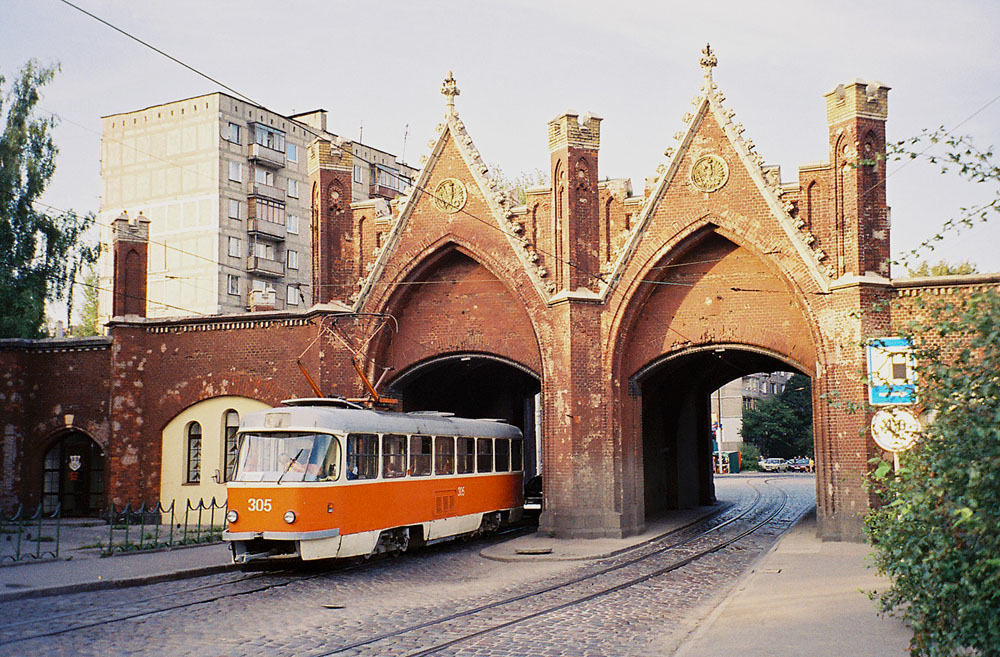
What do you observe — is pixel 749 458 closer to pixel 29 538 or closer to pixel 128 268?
pixel 128 268

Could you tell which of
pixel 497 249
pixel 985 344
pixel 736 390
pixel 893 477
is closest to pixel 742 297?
pixel 497 249

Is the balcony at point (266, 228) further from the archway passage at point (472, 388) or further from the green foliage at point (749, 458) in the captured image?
the green foliage at point (749, 458)

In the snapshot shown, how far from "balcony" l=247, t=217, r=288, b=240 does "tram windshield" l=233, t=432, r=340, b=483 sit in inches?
1521

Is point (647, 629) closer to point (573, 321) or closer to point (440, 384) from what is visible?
point (573, 321)

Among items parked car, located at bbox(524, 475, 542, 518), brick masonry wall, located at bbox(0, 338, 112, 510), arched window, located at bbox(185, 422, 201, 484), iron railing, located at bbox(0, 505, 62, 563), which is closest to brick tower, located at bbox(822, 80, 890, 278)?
parked car, located at bbox(524, 475, 542, 518)

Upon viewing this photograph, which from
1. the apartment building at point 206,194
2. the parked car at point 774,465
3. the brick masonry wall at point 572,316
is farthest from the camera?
the parked car at point 774,465

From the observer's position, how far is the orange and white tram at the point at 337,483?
16.2 m

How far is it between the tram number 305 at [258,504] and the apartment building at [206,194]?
36.7m

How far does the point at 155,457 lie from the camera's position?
2683 cm

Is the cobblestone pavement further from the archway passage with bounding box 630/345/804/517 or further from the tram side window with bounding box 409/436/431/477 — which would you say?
the archway passage with bounding box 630/345/804/517

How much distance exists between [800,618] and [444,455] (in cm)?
1048

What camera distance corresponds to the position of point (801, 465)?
71.2 m

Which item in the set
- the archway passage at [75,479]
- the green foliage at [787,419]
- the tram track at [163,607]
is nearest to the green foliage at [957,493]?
the tram track at [163,607]

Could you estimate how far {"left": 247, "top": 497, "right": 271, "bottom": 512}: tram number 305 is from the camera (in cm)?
1612
